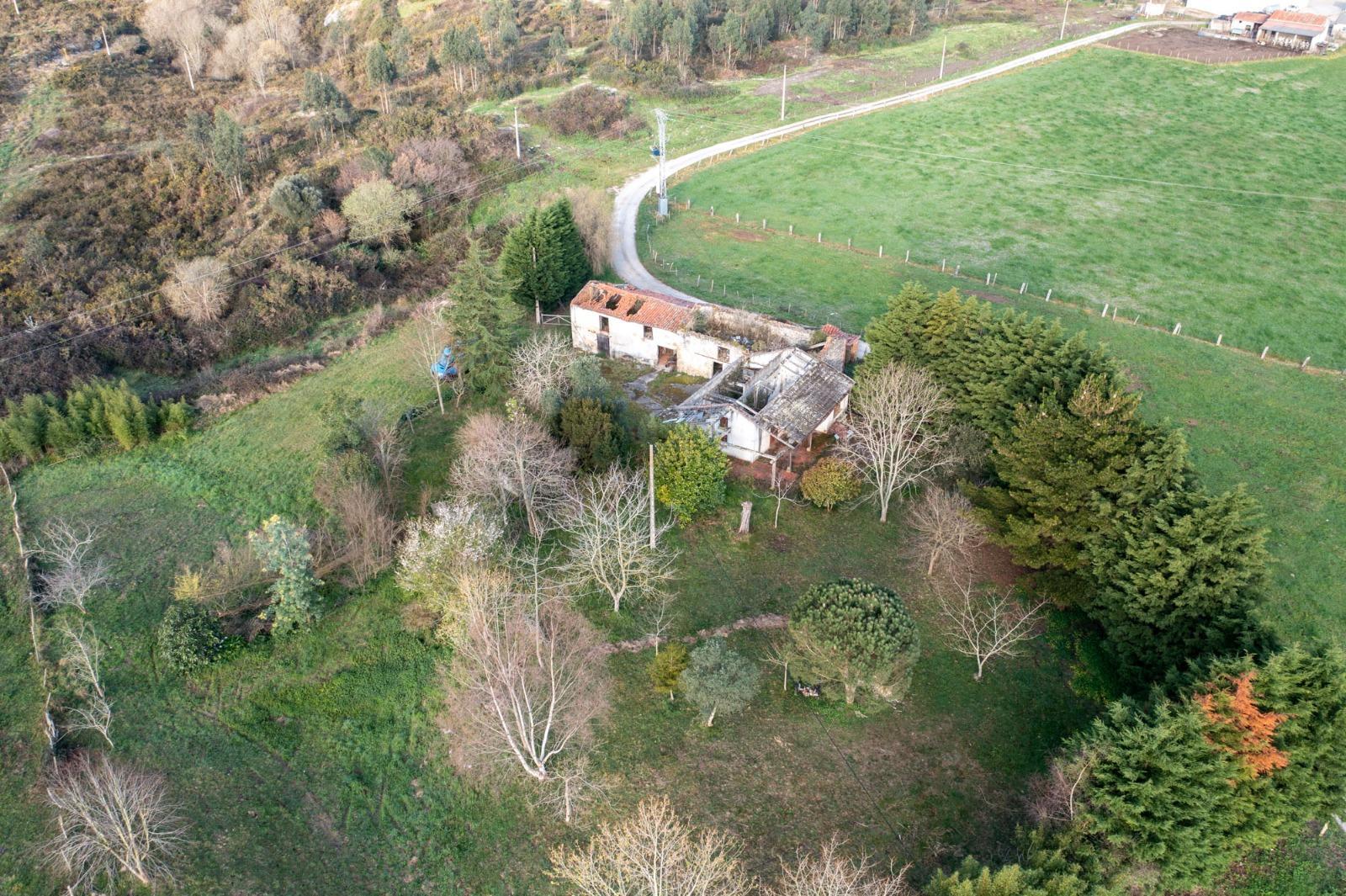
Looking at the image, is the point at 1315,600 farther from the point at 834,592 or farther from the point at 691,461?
the point at 691,461

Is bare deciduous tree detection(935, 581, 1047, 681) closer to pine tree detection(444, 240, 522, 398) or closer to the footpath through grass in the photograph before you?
the footpath through grass

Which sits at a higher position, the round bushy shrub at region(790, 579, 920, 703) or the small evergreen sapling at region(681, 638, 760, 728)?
the round bushy shrub at region(790, 579, 920, 703)

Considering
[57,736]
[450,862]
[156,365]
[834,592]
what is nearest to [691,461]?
[834,592]

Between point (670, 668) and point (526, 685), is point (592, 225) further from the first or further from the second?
point (526, 685)

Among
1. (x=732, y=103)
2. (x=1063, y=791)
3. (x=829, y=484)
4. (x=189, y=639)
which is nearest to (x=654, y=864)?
(x=1063, y=791)

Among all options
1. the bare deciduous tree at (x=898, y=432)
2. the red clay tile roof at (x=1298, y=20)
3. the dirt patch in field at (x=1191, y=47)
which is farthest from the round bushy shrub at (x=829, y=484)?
the red clay tile roof at (x=1298, y=20)

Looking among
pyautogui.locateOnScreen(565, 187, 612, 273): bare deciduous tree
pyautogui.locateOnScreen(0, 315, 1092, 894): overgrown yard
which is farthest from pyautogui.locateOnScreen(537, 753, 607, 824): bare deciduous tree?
pyautogui.locateOnScreen(565, 187, 612, 273): bare deciduous tree
